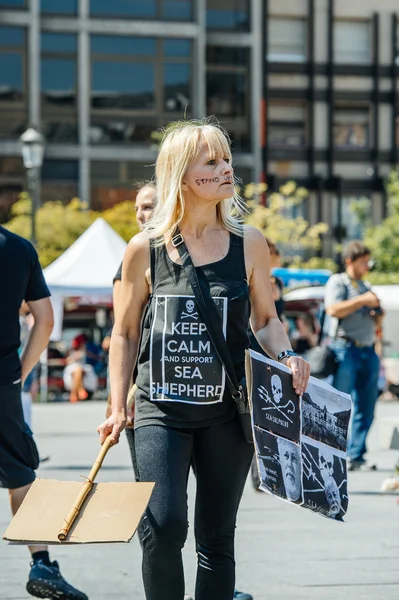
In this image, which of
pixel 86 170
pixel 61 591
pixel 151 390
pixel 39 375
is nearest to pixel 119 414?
pixel 151 390

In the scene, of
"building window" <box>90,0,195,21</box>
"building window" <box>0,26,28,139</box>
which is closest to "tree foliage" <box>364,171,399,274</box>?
"building window" <box>90,0,195,21</box>

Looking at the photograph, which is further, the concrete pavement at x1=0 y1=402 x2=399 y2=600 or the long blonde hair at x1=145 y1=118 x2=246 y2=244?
the concrete pavement at x1=0 y1=402 x2=399 y2=600

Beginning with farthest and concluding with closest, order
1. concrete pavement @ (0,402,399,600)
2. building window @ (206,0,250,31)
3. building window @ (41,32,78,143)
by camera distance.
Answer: building window @ (206,0,250,31), building window @ (41,32,78,143), concrete pavement @ (0,402,399,600)

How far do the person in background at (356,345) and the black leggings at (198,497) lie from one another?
245 inches

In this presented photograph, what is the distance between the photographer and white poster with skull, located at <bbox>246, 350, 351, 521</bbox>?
159 inches

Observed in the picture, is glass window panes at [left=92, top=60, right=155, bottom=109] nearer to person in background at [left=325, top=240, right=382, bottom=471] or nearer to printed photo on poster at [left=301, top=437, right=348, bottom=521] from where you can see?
person in background at [left=325, top=240, right=382, bottom=471]

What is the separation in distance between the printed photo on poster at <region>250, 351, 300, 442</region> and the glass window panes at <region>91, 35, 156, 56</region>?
161 feet

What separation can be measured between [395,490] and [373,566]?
2931 mm

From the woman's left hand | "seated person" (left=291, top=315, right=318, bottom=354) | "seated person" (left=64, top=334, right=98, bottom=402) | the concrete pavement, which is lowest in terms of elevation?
"seated person" (left=64, top=334, right=98, bottom=402)

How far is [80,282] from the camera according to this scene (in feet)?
70.3

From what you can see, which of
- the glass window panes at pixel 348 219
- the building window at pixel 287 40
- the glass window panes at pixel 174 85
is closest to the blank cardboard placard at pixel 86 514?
the glass window panes at pixel 174 85

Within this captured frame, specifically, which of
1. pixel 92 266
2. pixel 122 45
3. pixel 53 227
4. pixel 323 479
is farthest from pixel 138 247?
pixel 122 45

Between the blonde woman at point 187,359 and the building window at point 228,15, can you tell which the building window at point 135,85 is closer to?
the building window at point 228,15

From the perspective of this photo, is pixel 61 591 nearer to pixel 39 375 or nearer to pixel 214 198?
pixel 214 198
